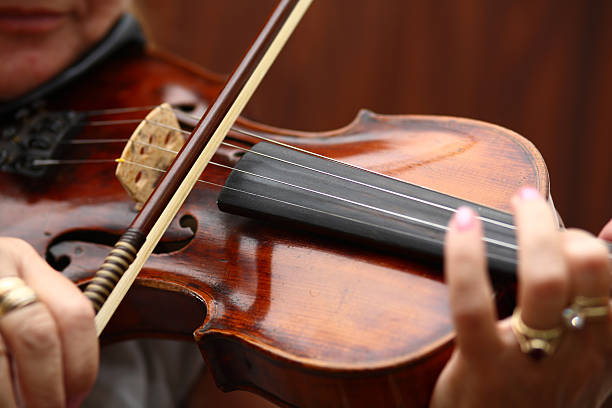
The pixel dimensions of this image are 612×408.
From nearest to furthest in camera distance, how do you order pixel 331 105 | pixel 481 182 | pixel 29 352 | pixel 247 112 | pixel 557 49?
1. pixel 29 352
2. pixel 481 182
3. pixel 247 112
4. pixel 557 49
5. pixel 331 105

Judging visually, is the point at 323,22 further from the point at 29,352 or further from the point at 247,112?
the point at 29,352

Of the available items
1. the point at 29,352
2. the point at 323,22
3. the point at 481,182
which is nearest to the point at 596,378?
the point at 481,182

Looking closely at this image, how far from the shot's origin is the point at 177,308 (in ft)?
1.71

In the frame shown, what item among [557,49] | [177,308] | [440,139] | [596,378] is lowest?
[177,308]

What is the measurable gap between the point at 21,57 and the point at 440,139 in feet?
1.82

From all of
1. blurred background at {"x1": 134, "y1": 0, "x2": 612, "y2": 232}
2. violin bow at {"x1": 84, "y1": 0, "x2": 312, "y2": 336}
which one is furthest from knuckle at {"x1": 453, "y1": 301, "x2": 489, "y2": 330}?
blurred background at {"x1": 134, "y1": 0, "x2": 612, "y2": 232}

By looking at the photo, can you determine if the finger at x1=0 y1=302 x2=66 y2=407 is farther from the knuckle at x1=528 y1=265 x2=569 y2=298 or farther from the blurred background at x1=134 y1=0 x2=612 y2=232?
the blurred background at x1=134 y1=0 x2=612 y2=232

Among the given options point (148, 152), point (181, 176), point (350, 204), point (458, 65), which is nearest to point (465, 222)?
point (350, 204)

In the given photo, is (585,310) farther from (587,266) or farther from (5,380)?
(5,380)

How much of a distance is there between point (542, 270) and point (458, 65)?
3.10ft

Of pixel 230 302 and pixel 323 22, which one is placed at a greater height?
pixel 323 22

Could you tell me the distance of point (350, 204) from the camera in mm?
463

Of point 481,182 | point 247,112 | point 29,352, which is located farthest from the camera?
point 247,112

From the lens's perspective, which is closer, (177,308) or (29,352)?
(29,352)
